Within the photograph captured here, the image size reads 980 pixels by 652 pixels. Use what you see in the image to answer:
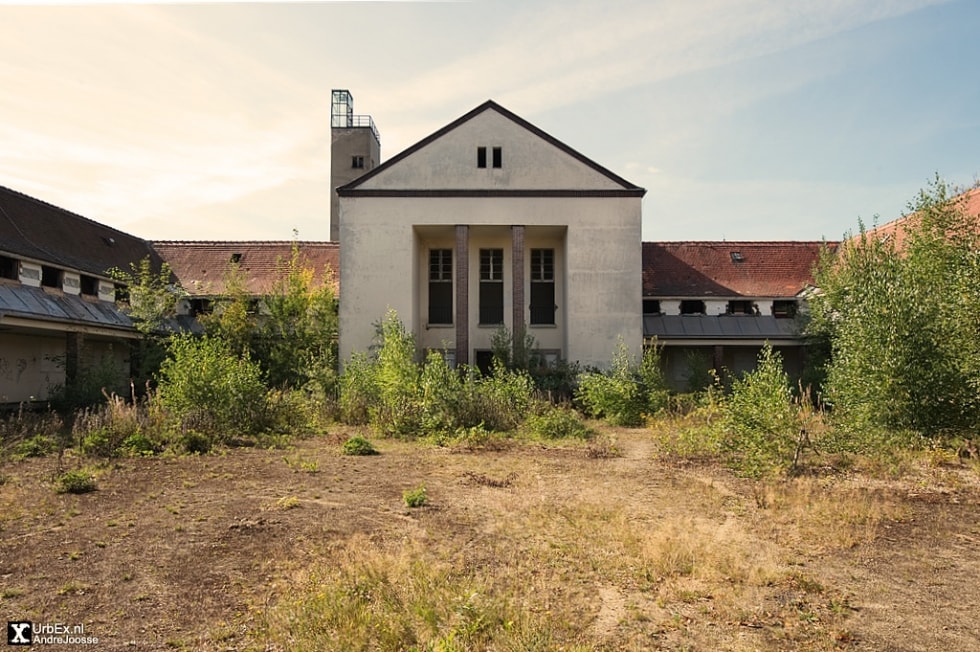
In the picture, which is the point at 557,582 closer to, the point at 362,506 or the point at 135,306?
the point at 362,506

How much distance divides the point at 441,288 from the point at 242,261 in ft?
34.0

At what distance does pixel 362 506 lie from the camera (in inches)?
342

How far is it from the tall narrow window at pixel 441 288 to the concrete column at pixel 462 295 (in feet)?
6.76

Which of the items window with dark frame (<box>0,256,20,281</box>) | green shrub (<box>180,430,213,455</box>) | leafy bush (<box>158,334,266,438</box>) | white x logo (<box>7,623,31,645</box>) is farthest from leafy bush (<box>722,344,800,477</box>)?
window with dark frame (<box>0,256,20,281</box>)

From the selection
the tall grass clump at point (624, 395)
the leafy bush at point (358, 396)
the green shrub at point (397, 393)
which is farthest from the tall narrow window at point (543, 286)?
the leafy bush at point (358, 396)

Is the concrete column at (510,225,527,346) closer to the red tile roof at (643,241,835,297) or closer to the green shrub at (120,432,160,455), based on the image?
the red tile roof at (643,241,835,297)

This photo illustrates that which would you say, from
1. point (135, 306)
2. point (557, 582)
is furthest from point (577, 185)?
point (557, 582)

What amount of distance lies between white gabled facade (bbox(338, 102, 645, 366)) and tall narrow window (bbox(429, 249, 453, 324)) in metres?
2.13

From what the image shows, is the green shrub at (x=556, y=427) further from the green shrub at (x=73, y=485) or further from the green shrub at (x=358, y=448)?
the green shrub at (x=73, y=485)

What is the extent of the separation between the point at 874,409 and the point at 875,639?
8.33 meters

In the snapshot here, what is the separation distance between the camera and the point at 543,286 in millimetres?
26297

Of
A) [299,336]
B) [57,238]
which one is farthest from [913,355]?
[57,238]

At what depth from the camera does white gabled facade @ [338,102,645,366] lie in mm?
23812
